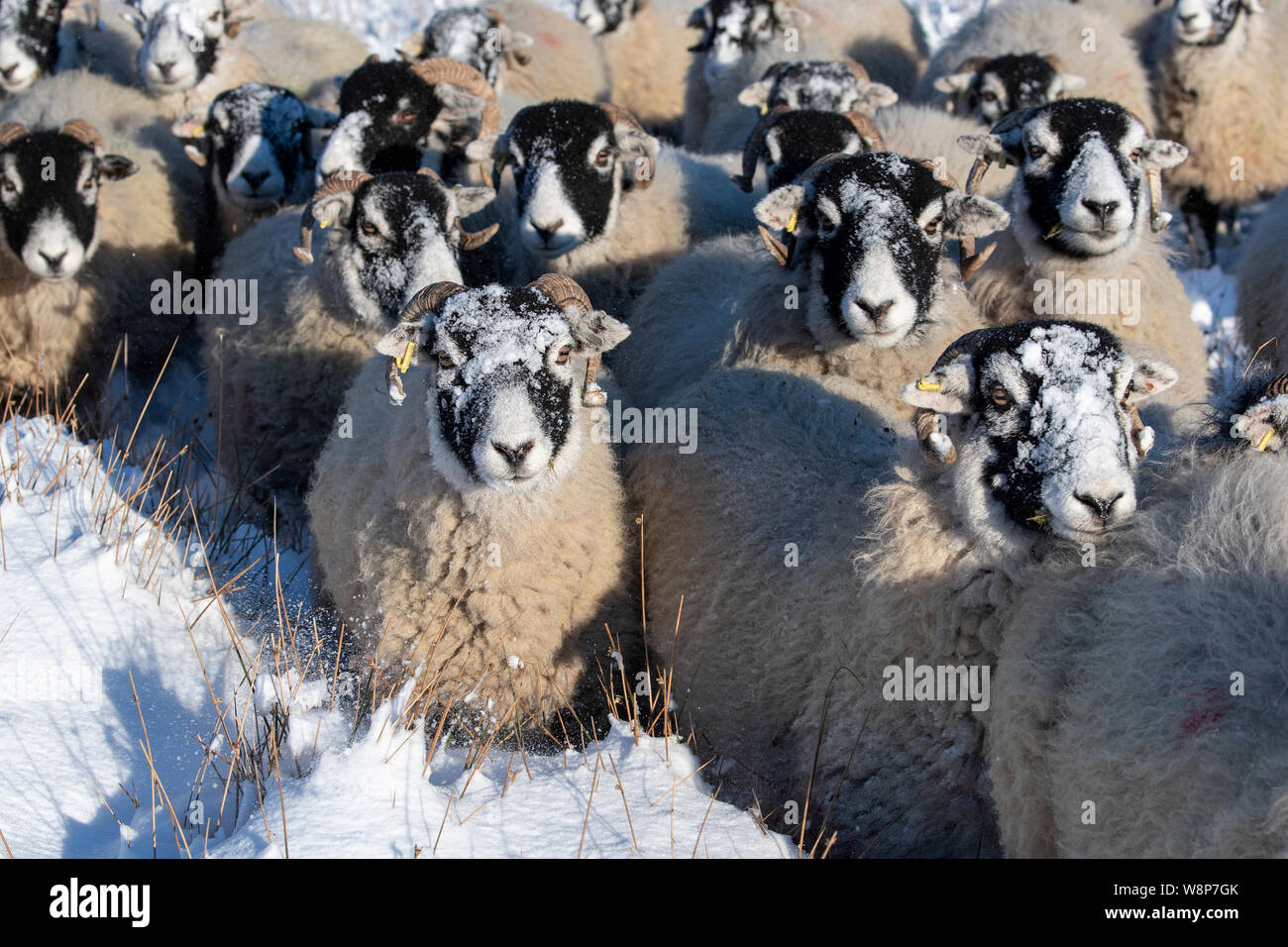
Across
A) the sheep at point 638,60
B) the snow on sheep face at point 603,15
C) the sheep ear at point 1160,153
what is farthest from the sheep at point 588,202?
the snow on sheep face at point 603,15

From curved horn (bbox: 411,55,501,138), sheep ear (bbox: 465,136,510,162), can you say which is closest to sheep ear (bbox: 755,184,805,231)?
sheep ear (bbox: 465,136,510,162)

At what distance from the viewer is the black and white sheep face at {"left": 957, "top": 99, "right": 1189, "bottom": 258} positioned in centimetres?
455

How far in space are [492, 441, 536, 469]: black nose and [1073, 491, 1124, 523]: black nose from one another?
1401mm

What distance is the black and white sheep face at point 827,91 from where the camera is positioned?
6.57 m

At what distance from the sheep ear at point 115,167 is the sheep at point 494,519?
330 centimetres

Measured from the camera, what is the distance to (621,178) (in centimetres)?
576

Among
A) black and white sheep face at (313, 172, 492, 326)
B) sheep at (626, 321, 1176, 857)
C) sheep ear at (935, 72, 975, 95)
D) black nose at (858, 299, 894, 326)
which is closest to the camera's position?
sheep at (626, 321, 1176, 857)

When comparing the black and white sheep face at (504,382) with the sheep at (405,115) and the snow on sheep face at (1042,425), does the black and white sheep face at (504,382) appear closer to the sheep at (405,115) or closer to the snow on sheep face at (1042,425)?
the snow on sheep face at (1042,425)

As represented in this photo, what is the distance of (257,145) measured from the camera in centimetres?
646

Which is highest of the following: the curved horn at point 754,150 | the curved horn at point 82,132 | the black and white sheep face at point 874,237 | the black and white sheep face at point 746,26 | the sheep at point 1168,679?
the black and white sheep face at point 746,26

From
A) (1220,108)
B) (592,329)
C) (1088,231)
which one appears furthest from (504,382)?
(1220,108)

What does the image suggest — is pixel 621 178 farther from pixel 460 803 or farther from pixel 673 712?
pixel 460 803

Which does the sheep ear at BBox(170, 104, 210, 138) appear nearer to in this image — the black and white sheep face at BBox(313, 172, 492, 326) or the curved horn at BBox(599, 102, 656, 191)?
the black and white sheep face at BBox(313, 172, 492, 326)
